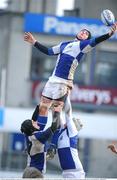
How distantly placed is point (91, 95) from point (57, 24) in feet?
11.2

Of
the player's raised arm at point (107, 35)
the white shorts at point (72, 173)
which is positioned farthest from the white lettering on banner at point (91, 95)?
the white shorts at point (72, 173)

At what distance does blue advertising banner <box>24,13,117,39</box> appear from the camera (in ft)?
121

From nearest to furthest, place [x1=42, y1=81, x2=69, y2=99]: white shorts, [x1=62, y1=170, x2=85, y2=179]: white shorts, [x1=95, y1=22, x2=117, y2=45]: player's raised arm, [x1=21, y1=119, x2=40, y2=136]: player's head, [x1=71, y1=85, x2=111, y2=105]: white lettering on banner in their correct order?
[x1=21, y1=119, x2=40, y2=136]: player's head < [x1=62, y1=170, x2=85, y2=179]: white shorts < [x1=95, y1=22, x2=117, y2=45]: player's raised arm < [x1=42, y1=81, x2=69, y2=99]: white shorts < [x1=71, y1=85, x2=111, y2=105]: white lettering on banner

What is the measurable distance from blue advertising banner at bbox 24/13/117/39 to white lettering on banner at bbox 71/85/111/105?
247 cm

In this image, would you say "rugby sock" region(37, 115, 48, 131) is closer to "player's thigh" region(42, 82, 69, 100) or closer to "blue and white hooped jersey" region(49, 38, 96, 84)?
"player's thigh" region(42, 82, 69, 100)

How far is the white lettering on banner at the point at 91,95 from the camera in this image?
3741 cm

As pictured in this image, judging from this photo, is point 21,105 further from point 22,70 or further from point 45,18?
point 45,18

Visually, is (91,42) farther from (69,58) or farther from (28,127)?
(28,127)

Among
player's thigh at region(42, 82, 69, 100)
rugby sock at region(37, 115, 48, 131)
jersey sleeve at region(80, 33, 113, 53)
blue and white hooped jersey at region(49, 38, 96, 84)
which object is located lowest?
rugby sock at region(37, 115, 48, 131)

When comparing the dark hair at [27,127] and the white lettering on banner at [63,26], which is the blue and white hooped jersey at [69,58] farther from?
the white lettering on banner at [63,26]

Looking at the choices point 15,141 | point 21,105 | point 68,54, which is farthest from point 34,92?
point 68,54

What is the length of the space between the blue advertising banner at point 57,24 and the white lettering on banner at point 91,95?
2472 mm

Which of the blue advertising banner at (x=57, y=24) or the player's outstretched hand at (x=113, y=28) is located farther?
the blue advertising banner at (x=57, y=24)

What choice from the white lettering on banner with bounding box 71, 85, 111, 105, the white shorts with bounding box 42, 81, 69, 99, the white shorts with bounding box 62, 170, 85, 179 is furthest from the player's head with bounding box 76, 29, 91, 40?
the white lettering on banner with bounding box 71, 85, 111, 105
